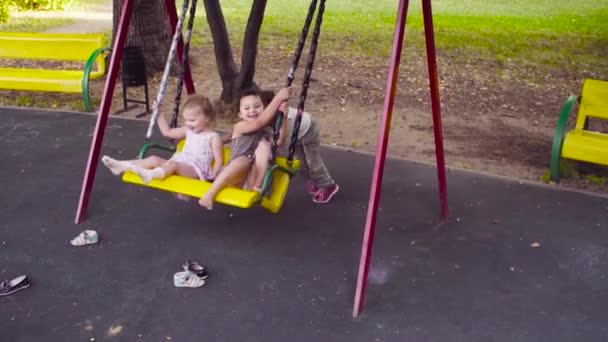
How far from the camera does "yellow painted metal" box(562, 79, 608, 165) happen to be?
215 inches

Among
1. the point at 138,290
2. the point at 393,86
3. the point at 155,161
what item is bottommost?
the point at 138,290

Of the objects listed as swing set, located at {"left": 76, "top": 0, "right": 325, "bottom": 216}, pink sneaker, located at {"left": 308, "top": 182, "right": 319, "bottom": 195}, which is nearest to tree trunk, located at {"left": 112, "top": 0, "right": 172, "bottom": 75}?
pink sneaker, located at {"left": 308, "top": 182, "right": 319, "bottom": 195}

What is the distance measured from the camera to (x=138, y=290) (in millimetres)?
3889

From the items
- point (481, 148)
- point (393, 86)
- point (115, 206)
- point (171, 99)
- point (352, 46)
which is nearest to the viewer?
point (393, 86)

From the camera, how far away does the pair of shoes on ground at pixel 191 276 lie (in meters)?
3.94

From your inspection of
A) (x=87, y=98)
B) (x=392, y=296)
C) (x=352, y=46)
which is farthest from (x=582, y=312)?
(x=352, y=46)

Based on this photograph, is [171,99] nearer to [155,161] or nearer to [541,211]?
[155,161]

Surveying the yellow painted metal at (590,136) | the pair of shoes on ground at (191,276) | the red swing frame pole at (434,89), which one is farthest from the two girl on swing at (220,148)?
the yellow painted metal at (590,136)

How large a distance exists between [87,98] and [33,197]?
2.44m

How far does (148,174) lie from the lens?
414 cm

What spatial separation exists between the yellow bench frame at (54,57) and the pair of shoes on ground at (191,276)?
12.8 feet

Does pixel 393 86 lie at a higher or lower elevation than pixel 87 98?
higher

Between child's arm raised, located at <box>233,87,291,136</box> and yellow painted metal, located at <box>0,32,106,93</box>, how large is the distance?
3.62 metres

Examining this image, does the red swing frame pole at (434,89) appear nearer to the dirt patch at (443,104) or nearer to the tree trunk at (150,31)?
the dirt patch at (443,104)
